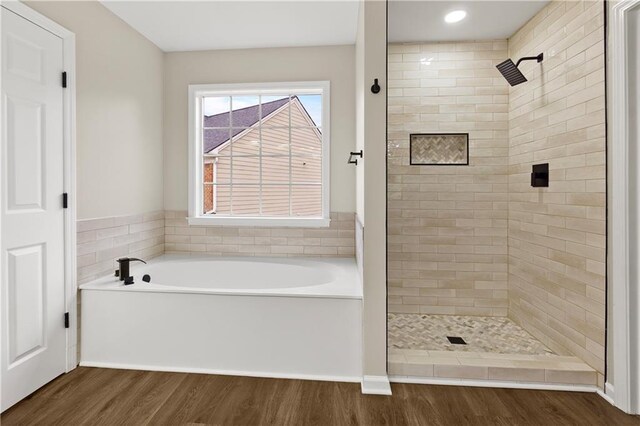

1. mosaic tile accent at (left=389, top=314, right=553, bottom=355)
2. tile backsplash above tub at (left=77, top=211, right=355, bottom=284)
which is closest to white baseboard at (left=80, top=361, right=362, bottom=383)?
mosaic tile accent at (left=389, top=314, right=553, bottom=355)

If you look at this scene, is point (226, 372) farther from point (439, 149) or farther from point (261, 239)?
point (439, 149)

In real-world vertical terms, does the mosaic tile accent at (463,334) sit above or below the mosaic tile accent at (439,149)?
below

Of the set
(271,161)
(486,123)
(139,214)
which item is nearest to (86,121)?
(139,214)

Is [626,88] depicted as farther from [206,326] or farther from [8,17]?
[8,17]

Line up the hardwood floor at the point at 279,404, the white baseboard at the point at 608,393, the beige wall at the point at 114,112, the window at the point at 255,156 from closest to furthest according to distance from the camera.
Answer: the hardwood floor at the point at 279,404
the white baseboard at the point at 608,393
the beige wall at the point at 114,112
the window at the point at 255,156

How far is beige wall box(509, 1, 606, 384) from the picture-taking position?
2148 mm

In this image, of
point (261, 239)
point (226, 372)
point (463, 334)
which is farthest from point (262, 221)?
point (463, 334)

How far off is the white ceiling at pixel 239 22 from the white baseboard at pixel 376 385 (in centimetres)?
252

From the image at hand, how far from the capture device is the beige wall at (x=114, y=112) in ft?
8.04

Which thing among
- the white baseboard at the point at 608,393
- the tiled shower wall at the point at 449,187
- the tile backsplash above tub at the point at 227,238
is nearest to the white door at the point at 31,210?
the tile backsplash above tub at the point at 227,238

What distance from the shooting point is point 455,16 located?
2.77 metres

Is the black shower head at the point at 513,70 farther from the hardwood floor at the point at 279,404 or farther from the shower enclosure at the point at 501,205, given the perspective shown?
the hardwood floor at the point at 279,404

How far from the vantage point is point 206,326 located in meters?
2.33

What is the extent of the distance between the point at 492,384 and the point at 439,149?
1.94m
